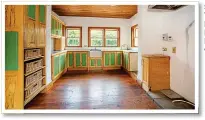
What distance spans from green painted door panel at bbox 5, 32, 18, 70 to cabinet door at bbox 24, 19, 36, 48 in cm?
22

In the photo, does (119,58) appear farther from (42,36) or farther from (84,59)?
(42,36)

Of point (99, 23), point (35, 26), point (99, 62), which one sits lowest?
point (99, 62)

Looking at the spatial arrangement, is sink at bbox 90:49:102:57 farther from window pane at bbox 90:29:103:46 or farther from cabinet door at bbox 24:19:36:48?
cabinet door at bbox 24:19:36:48

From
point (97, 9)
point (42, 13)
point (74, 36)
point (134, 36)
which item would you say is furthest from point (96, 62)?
point (42, 13)

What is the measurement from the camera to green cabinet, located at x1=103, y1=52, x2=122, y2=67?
272 inches

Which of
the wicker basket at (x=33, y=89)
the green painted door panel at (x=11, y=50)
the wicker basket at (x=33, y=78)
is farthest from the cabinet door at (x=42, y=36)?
the green painted door panel at (x=11, y=50)

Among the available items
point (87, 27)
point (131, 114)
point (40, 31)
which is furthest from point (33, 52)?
point (87, 27)

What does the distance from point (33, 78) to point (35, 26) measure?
0.89 m

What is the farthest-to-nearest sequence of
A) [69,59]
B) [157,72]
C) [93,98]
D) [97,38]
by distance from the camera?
[97,38]
[69,59]
[157,72]
[93,98]

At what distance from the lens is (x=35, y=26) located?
10.0 feet

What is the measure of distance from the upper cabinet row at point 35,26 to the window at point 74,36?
3516mm

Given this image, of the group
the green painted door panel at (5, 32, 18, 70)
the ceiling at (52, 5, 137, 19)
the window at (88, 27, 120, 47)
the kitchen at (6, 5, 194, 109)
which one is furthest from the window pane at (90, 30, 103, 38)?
the green painted door panel at (5, 32, 18, 70)

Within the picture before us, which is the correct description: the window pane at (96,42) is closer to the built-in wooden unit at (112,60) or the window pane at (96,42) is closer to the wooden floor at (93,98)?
the built-in wooden unit at (112,60)

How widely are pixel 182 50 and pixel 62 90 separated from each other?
256 cm
